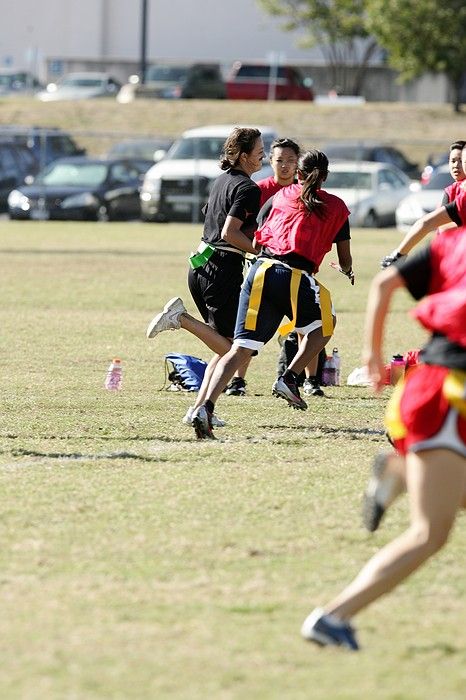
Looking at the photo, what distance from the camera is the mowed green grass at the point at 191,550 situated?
4.88 m

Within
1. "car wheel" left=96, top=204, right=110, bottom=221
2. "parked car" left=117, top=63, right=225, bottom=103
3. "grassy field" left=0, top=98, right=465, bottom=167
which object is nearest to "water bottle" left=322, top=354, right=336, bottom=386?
"car wheel" left=96, top=204, right=110, bottom=221

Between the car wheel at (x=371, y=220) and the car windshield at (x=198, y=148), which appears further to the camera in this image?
the car windshield at (x=198, y=148)

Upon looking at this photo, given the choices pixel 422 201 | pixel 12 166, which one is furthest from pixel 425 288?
pixel 12 166

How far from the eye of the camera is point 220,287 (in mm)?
10391

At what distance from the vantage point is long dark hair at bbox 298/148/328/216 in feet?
31.0

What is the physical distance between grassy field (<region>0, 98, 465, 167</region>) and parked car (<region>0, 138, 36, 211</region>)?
38.6 feet

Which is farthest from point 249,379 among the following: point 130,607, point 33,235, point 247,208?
point 33,235

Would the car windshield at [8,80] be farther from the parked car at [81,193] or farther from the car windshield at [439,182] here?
the car windshield at [439,182]

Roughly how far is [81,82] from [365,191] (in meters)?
31.6

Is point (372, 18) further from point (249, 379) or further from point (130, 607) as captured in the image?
point (130, 607)

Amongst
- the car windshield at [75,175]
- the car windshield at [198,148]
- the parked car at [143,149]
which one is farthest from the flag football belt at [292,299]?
the parked car at [143,149]

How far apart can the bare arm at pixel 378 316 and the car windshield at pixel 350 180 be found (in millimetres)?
28772

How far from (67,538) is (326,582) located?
1.30m

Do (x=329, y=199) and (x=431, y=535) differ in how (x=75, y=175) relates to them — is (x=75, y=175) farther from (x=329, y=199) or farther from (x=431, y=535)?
(x=431, y=535)
